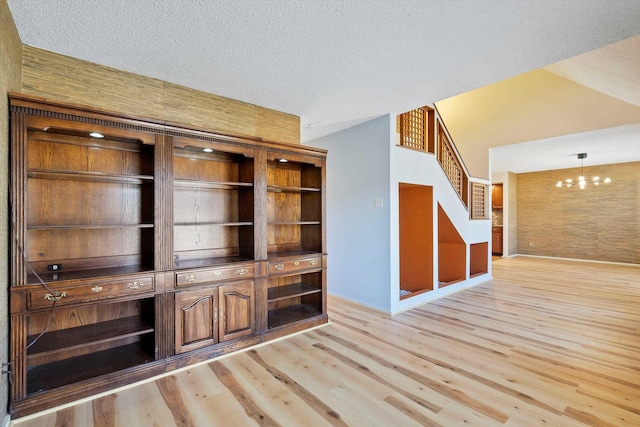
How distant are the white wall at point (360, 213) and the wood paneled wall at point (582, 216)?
740 centimetres

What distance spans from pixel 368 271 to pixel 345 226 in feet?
2.49

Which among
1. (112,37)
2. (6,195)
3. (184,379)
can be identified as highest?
(112,37)

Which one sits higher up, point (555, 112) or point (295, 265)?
point (555, 112)

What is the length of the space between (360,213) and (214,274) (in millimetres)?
2220

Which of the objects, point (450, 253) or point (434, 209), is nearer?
point (434, 209)

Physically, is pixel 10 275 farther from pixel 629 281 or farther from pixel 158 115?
pixel 629 281

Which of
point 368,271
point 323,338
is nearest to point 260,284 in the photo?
point 323,338

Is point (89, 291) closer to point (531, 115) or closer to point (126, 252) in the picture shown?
point (126, 252)

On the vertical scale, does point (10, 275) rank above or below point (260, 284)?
above

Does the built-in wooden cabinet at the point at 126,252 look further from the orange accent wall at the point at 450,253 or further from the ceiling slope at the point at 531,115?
the ceiling slope at the point at 531,115

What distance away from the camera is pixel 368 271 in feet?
13.3

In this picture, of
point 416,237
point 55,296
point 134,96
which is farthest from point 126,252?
point 416,237

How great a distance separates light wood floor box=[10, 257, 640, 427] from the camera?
6.08ft

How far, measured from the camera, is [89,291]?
2064mm
